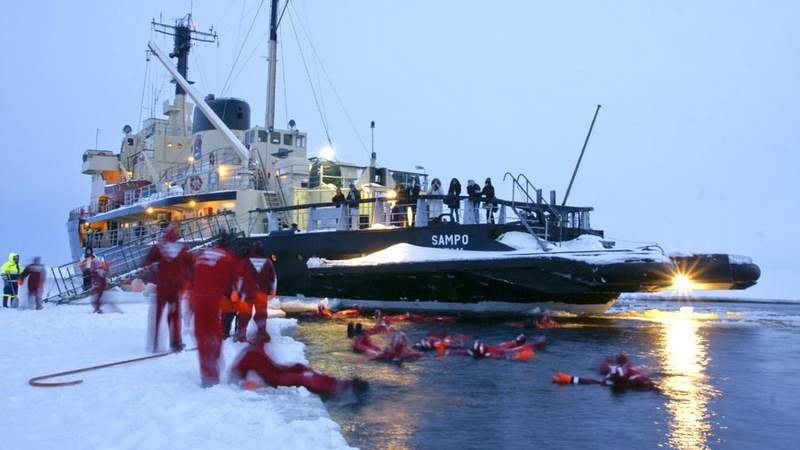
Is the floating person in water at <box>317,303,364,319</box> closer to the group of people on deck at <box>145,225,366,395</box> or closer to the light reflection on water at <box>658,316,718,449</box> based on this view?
the light reflection on water at <box>658,316,718,449</box>

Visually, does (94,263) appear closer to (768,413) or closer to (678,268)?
(678,268)

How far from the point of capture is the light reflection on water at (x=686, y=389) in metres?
5.41

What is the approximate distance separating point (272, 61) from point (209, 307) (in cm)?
1738

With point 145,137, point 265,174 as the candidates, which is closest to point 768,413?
point 265,174

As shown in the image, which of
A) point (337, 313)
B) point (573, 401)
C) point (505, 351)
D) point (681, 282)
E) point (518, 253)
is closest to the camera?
point (573, 401)

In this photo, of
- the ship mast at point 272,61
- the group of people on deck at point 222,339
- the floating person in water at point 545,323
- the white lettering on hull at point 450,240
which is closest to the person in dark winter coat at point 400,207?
the white lettering on hull at point 450,240

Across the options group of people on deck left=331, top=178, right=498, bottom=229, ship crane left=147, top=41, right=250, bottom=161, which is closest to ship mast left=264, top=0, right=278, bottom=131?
ship crane left=147, top=41, right=250, bottom=161

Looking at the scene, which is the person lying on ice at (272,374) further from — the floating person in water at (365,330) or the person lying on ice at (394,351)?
the floating person in water at (365,330)

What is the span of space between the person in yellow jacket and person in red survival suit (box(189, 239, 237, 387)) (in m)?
11.3

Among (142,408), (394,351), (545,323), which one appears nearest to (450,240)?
(545,323)

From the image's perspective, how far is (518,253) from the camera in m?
14.1

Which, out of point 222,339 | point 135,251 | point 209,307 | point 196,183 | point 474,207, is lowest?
point 222,339

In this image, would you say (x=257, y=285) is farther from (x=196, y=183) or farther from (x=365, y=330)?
(x=196, y=183)

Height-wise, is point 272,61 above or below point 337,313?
Result: above
